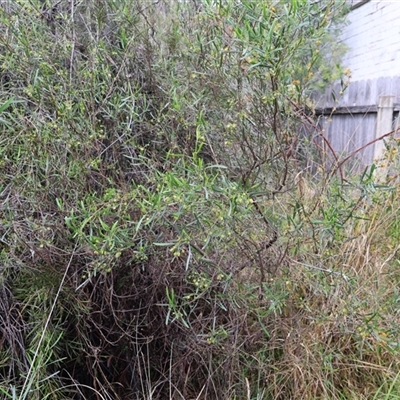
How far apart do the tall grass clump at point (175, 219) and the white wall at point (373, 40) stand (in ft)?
14.7

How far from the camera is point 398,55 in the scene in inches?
244

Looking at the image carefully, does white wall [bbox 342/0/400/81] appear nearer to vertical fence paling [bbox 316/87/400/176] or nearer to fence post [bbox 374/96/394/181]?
vertical fence paling [bbox 316/87/400/176]

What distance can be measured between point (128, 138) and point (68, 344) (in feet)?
3.54

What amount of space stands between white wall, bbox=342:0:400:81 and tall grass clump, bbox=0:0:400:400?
14.7 feet

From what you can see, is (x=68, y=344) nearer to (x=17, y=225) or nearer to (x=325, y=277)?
(x=17, y=225)

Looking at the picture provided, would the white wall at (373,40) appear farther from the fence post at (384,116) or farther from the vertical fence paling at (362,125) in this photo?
the fence post at (384,116)

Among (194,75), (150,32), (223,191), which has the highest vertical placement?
(150,32)

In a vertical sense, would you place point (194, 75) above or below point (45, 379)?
above

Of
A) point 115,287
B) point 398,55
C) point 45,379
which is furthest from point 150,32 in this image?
point 398,55

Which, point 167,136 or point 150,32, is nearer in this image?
point 167,136

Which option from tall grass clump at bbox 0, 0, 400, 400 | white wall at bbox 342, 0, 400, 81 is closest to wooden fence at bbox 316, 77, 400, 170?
white wall at bbox 342, 0, 400, 81

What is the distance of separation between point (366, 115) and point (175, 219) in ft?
13.2

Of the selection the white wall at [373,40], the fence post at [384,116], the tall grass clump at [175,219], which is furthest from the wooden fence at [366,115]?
the tall grass clump at [175,219]

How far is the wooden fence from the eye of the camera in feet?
15.9
